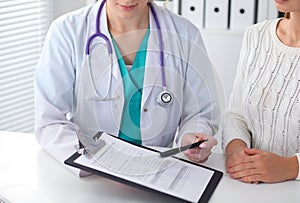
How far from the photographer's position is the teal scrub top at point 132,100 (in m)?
1.36

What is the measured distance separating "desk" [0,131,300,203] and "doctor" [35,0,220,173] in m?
0.06

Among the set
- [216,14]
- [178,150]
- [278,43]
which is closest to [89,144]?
[178,150]

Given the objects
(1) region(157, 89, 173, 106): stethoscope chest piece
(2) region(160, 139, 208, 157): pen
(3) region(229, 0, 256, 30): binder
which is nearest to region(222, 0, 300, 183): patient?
(2) region(160, 139, 208, 157): pen

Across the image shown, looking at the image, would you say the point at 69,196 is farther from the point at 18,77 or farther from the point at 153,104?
the point at 18,77

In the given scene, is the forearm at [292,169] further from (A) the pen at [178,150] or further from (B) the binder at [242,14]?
(B) the binder at [242,14]

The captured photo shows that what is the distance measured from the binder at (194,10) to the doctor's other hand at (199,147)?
1.24 metres

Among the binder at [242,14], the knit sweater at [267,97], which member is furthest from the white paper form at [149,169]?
the binder at [242,14]

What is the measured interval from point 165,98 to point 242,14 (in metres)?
1.20

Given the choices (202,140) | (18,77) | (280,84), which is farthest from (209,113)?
(18,77)

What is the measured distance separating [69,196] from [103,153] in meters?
0.14

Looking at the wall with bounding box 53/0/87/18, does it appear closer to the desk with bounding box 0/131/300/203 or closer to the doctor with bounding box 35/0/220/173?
the doctor with bounding box 35/0/220/173

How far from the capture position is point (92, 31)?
1.48 m

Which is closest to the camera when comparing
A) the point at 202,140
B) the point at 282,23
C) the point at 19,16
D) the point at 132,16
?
the point at 202,140

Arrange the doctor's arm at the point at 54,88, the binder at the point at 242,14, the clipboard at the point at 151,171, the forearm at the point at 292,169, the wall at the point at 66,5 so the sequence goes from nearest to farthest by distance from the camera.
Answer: the clipboard at the point at 151,171 → the forearm at the point at 292,169 → the doctor's arm at the point at 54,88 → the binder at the point at 242,14 → the wall at the point at 66,5
